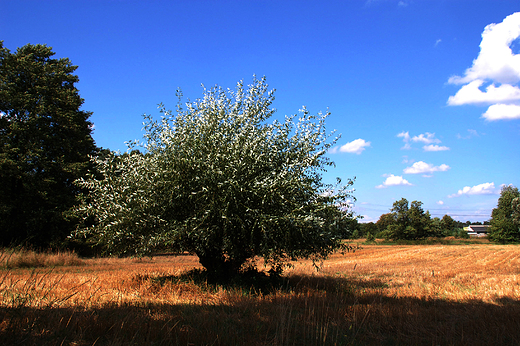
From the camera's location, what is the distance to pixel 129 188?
10.4 meters

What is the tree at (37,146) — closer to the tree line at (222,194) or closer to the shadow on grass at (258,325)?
Answer: the tree line at (222,194)

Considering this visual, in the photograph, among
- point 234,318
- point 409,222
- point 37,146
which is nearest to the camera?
point 234,318

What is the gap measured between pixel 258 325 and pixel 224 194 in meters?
4.13

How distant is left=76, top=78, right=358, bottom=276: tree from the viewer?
9.30 meters

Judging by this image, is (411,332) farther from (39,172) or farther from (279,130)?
(39,172)

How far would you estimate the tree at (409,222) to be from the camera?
86.9 metres

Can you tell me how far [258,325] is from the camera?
605 cm

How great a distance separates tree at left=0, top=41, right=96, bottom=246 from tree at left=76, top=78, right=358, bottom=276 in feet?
66.9

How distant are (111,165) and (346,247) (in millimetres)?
8929

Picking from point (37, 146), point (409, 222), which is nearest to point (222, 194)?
point (37, 146)

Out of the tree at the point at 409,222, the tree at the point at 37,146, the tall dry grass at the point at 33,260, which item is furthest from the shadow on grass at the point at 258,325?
the tree at the point at 409,222

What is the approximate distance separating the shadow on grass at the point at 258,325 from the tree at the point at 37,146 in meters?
24.7

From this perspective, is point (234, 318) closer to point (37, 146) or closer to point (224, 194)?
point (224, 194)

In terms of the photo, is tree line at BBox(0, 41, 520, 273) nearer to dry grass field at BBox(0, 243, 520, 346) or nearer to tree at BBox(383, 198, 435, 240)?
dry grass field at BBox(0, 243, 520, 346)
